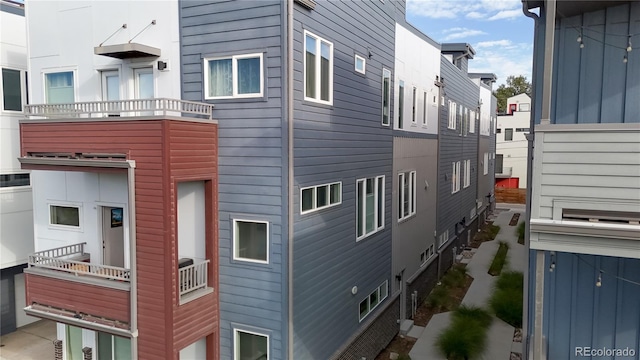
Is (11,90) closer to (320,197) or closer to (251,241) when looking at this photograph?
(251,241)

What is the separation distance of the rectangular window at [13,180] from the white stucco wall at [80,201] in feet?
11.8

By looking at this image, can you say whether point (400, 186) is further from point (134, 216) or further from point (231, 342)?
point (134, 216)

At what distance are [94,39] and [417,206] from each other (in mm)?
10833

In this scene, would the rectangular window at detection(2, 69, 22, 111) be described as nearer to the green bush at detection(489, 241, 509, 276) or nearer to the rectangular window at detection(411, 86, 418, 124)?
the rectangular window at detection(411, 86, 418, 124)

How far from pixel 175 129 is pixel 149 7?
10.0ft

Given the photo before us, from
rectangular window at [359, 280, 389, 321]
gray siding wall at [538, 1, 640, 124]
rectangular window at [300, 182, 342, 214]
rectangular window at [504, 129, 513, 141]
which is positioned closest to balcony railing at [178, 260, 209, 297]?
rectangular window at [300, 182, 342, 214]

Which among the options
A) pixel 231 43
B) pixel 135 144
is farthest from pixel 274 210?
pixel 231 43

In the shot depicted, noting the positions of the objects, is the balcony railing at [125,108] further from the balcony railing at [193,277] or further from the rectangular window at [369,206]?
the rectangular window at [369,206]

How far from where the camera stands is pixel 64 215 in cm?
998

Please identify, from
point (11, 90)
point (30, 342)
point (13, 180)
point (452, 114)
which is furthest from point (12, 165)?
point (452, 114)

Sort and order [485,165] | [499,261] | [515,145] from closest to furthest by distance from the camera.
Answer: [499,261]
[485,165]
[515,145]

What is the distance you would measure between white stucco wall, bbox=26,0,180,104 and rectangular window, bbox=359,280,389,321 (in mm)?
6826

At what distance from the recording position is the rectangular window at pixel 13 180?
41.9ft

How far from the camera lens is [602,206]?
4.71 m
